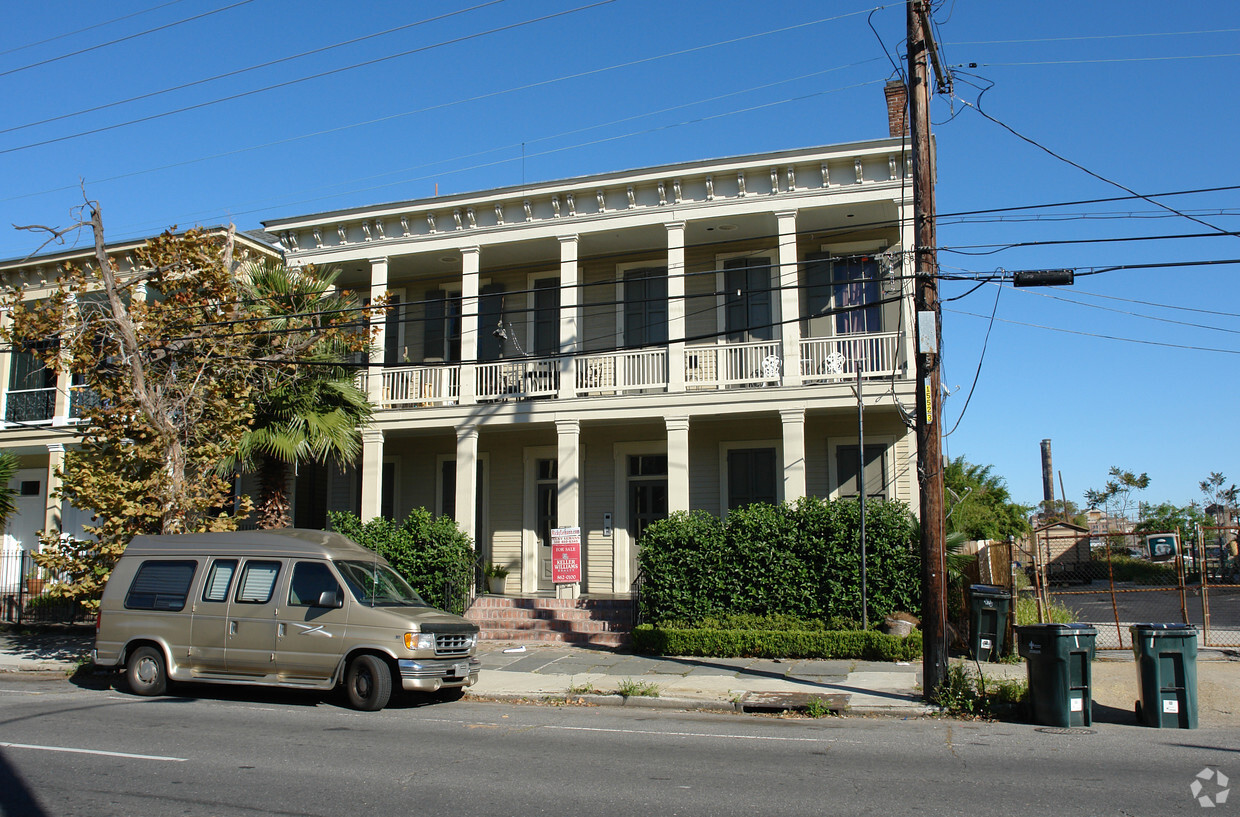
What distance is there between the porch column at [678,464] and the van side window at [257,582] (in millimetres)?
7721

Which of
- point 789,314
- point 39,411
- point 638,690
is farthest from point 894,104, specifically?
point 39,411

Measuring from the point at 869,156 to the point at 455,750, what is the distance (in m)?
12.8

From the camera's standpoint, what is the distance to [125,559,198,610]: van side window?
36.8ft

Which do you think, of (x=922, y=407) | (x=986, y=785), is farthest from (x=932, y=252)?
(x=986, y=785)

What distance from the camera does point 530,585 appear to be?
1970 centimetres

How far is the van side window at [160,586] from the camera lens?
11227 mm

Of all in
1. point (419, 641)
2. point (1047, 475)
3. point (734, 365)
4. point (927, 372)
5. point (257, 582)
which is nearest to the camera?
point (419, 641)

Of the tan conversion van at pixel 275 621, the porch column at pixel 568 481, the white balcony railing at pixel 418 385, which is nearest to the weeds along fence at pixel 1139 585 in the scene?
the porch column at pixel 568 481

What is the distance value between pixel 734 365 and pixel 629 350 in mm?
2074

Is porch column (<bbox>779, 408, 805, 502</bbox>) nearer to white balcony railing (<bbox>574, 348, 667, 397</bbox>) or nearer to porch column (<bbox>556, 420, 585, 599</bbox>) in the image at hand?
white balcony railing (<bbox>574, 348, 667, 397</bbox>)

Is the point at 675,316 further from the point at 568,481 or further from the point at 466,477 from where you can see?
the point at 466,477

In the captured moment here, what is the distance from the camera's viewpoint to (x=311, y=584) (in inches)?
420

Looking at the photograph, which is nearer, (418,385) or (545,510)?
(418,385)

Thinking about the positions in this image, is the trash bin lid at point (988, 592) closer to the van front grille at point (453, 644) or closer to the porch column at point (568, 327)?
the van front grille at point (453, 644)
